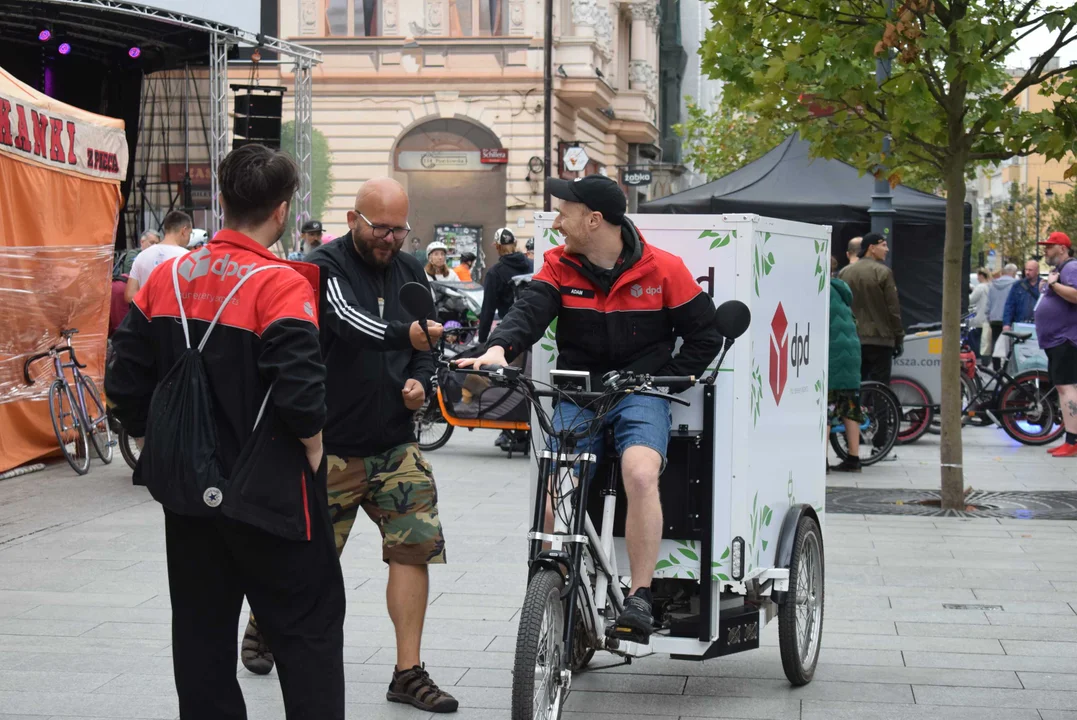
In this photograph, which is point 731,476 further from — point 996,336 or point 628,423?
point 996,336

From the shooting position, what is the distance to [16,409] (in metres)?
11.5

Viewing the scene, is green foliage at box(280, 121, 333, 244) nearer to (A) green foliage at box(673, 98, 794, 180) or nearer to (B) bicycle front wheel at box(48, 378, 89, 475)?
(A) green foliage at box(673, 98, 794, 180)

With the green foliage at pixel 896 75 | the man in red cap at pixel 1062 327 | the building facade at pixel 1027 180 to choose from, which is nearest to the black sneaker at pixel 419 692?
the green foliage at pixel 896 75

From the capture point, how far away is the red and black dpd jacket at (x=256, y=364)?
12.1 ft

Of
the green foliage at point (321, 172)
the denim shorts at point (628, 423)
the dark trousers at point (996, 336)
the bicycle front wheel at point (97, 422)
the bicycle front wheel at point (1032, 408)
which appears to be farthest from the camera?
the green foliage at point (321, 172)

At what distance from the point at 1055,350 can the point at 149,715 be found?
1031cm

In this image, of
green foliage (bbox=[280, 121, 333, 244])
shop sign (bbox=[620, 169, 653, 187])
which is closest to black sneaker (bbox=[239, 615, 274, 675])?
green foliage (bbox=[280, 121, 333, 244])

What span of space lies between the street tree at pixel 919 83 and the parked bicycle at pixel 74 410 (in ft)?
18.1

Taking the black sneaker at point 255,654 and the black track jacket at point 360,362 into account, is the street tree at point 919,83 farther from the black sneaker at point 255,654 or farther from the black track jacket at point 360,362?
the black sneaker at point 255,654

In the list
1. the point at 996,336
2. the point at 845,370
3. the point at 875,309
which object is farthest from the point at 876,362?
the point at 996,336

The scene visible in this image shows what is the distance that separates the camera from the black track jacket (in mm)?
5098

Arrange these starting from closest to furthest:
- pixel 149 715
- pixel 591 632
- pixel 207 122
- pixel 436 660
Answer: pixel 591 632 < pixel 149 715 < pixel 436 660 < pixel 207 122

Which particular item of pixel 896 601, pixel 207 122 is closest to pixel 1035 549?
pixel 896 601

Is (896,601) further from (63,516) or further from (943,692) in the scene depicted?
(63,516)
